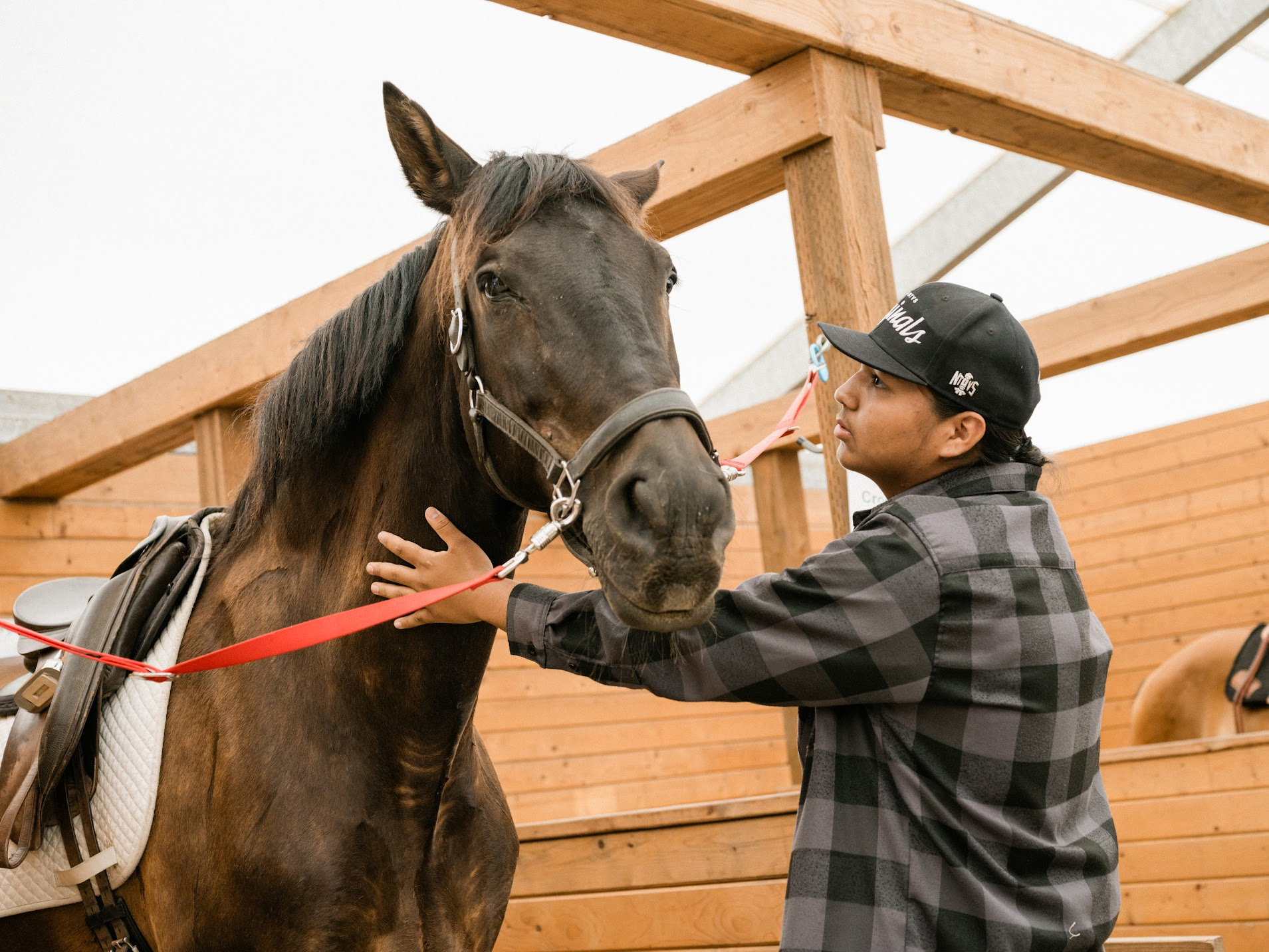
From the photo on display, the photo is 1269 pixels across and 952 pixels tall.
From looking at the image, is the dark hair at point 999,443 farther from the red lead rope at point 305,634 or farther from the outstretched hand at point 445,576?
the outstretched hand at point 445,576

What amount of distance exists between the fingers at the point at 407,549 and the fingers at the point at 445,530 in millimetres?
33

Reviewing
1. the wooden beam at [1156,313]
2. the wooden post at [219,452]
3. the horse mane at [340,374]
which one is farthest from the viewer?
the wooden beam at [1156,313]

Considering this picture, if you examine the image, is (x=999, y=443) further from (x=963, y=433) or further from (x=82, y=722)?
(x=82, y=722)

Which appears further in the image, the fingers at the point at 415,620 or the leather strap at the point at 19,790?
the leather strap at the point at 19,790

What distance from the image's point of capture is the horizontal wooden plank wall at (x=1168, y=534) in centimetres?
764

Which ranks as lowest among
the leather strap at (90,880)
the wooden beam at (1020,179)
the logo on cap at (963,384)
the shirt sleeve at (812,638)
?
the leather strap at (90,880)

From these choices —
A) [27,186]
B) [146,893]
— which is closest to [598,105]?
[27,186]

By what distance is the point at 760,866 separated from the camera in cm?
311

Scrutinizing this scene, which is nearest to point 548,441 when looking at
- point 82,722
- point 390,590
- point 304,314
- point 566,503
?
point 566,503

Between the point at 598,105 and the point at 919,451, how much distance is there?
3149 millimetres

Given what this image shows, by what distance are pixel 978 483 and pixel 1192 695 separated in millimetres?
5678

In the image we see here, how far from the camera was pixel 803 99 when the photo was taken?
2.87 meters

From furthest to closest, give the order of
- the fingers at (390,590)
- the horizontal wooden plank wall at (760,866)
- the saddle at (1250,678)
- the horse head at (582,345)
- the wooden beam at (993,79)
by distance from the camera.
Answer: the saddle at (1250,678) → the horizontal wooden plank wall at (760,866) → the wooden beam at (993,79) → the fingers at (390,590) → the horse head at (582,345)

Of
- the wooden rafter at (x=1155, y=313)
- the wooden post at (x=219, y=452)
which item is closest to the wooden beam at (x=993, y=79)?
the wooden rafter at (x=1155, y=313)
